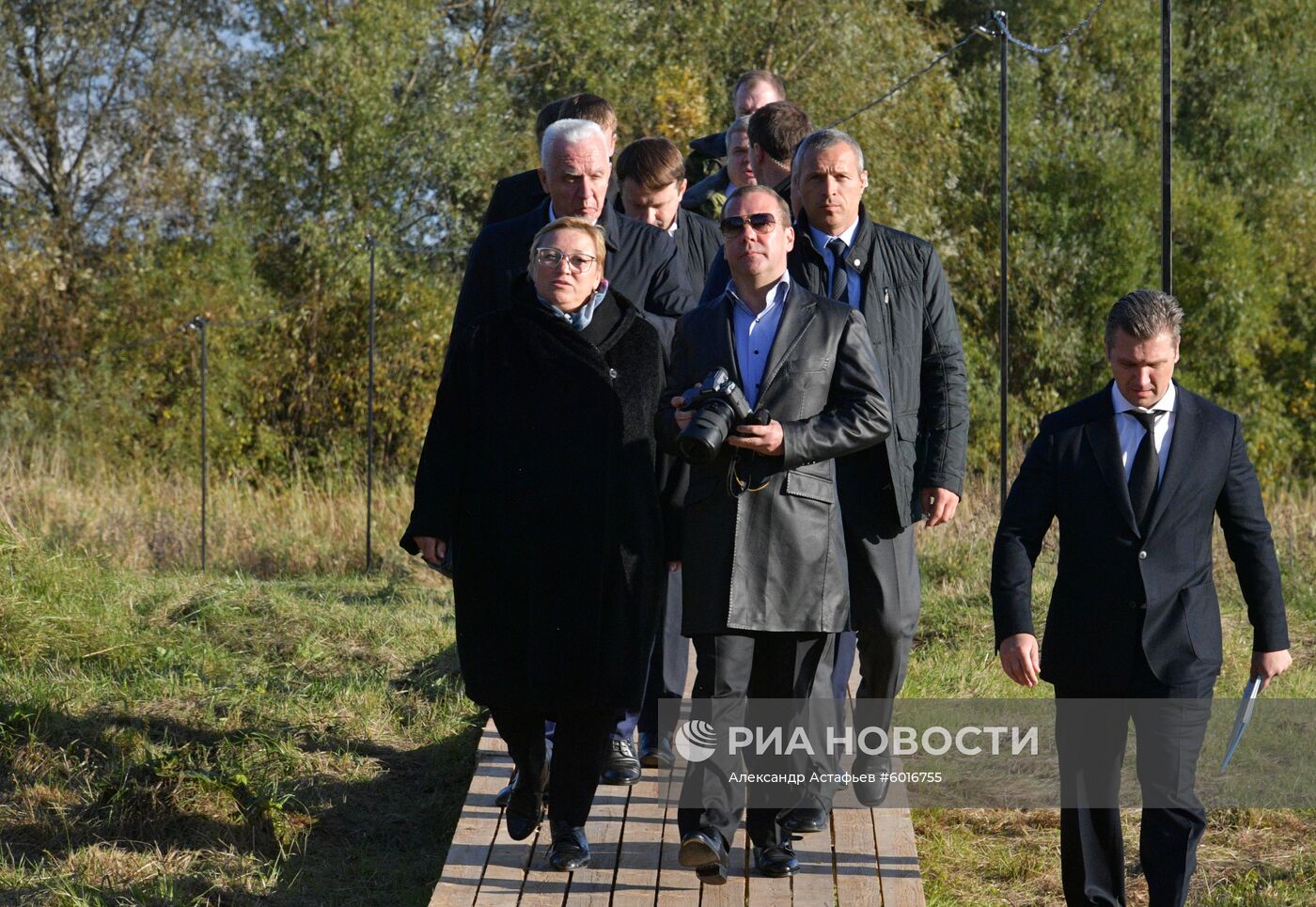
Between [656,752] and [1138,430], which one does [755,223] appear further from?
[656,752]

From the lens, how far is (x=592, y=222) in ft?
15.2

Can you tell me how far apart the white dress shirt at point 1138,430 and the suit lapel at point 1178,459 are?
2cm

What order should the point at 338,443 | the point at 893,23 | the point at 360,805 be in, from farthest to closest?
1. the point at 893,23
2. the point at 338,443
3. the point at 360,805

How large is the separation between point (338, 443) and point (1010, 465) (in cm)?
772

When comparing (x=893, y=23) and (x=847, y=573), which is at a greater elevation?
(x=893, y=23)

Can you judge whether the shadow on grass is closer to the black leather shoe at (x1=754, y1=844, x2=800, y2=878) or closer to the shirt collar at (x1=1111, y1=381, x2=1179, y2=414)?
the black leather shoe at (x1=754, y1=844, x2=800, y2=878)

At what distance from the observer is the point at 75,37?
19.5 meters

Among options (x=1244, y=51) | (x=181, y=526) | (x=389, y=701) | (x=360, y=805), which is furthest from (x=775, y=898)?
(x=1244, y=51)

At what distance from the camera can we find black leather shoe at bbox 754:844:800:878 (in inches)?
165

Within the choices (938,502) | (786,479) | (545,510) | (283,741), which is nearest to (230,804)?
(283,741)

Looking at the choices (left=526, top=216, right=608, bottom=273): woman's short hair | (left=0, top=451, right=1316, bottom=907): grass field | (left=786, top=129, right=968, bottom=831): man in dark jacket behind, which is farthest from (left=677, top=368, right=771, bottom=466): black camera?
(left=0, top=451, right=1316, bottom=907): grass field

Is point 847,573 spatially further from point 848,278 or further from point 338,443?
point 338,443

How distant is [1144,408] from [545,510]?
1487 millimetres

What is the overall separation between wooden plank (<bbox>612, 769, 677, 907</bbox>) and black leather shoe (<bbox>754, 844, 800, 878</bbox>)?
28cm
